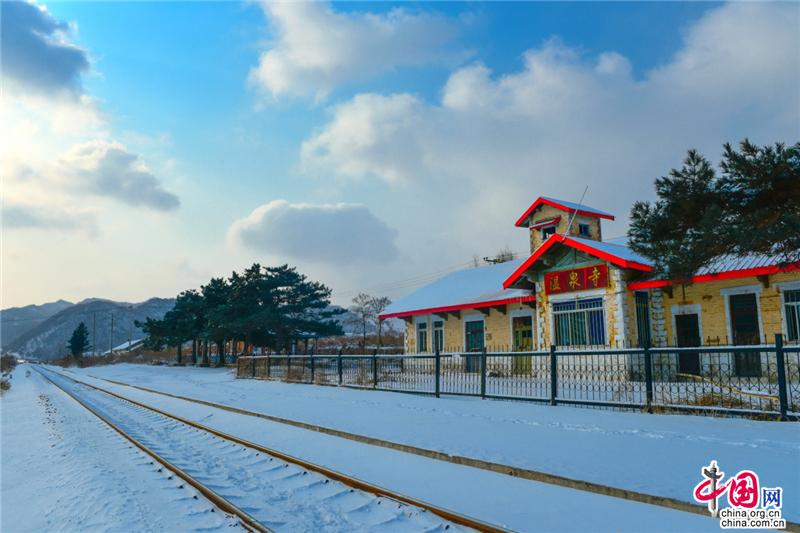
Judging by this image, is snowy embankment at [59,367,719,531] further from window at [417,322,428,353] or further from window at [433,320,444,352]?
window at [417,322,428,353]

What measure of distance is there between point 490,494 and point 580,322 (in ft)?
49.6

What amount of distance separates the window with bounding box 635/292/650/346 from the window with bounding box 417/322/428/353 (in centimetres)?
1207

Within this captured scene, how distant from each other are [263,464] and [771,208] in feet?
33.4

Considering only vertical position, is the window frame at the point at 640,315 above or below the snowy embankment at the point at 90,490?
above

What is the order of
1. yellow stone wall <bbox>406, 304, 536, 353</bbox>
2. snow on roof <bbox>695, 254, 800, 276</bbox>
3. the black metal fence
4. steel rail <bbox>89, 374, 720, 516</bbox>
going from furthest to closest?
yellow stone wall <bbox>406, 304, 536, 353</bbox> < snow on roof <bbox>695, 254, 800, 276</bbox> < the black metal fence < steel rail <bbox>89, 374, 720, 516</bbox>

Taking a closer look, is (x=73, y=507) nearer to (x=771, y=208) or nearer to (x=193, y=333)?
(x=771, y=208)

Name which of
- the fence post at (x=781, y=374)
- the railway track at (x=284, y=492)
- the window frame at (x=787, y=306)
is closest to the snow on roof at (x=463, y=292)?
the window frame at (x=787, y=306)

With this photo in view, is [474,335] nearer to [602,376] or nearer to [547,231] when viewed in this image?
[547,231]

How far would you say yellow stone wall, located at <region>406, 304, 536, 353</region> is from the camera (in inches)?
948

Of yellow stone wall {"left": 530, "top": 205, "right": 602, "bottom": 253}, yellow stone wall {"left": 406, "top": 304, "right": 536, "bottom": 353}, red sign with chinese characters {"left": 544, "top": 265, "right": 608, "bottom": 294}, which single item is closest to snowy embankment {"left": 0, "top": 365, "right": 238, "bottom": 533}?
red sign with chinese characters {"left": 544, "top": 265, "right": 608, "bottom": 294}

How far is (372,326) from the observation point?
93.9m

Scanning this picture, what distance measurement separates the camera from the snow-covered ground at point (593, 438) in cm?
638

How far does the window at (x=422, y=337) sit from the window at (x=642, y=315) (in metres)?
12.1

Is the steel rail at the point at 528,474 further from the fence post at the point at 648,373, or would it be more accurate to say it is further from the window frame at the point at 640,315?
the window frame at the point at 640,315
